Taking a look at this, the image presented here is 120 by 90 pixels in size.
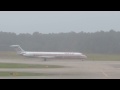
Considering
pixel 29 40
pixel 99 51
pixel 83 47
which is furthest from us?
pixel 29 40

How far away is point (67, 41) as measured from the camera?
170 feet

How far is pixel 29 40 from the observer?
50531mm

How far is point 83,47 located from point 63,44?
15.7 feet

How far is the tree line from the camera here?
45.4m

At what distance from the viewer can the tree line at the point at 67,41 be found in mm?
45378
